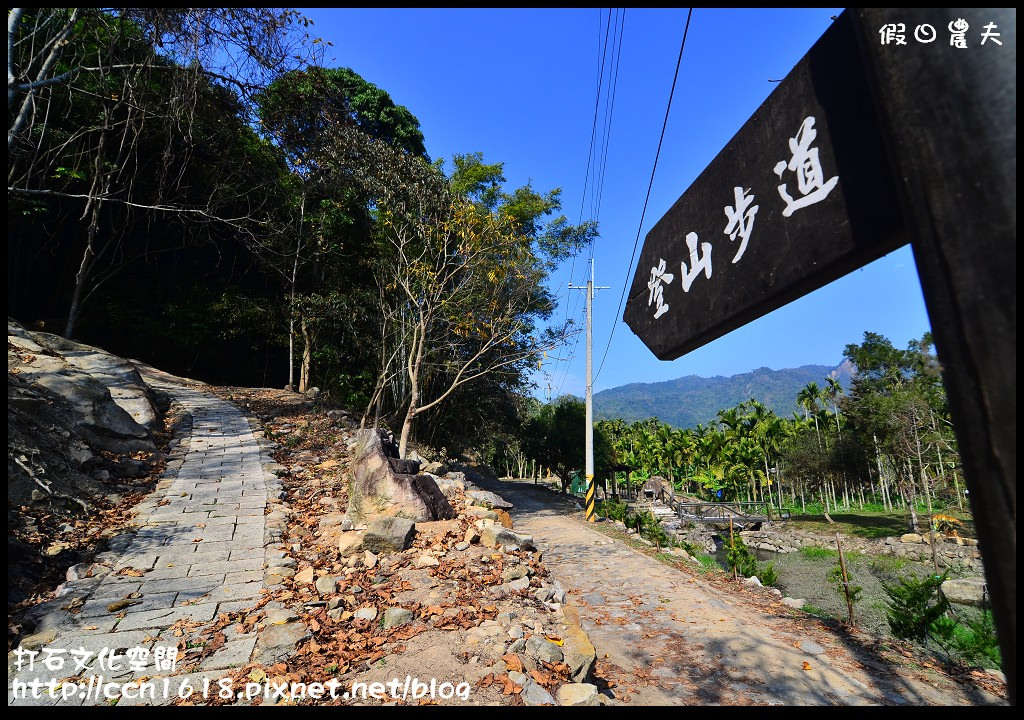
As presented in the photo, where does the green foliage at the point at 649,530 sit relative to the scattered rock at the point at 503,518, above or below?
below

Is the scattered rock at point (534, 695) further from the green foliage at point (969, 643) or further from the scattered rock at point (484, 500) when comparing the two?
the green foliage at point (969, 643)

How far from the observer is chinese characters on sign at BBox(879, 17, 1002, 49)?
37.7 inches

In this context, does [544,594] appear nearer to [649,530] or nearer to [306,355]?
[649,530]

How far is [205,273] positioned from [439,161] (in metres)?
9.78

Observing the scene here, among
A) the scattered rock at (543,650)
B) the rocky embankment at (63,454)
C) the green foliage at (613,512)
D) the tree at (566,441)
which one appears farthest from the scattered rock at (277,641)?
the tree at (566,441)

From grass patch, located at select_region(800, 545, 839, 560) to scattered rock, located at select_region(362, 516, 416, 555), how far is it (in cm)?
2074

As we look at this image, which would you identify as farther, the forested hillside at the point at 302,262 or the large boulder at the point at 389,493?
the forested hillside at the point at 302,262

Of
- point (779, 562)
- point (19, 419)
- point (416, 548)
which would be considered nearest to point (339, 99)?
point (19, 419)

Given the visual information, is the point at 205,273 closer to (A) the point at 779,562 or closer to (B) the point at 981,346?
(B) the point at 981,346

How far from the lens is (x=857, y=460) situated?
103ft

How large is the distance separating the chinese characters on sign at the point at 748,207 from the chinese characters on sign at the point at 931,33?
0.28 m

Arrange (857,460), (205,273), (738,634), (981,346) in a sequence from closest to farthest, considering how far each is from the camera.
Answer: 1. (981,346)
2. (738,634)
3. (205,273)
4. (857,460)

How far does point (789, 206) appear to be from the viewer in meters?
1.39

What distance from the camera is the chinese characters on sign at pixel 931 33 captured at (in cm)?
96
